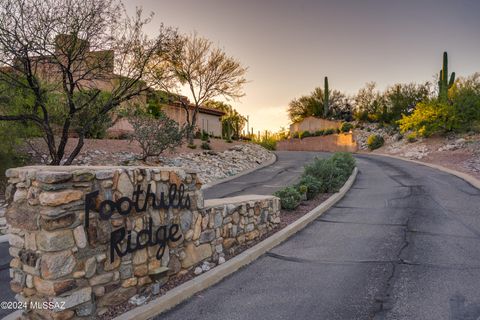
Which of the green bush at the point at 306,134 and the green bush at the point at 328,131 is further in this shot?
the green bush at the point at 306,134

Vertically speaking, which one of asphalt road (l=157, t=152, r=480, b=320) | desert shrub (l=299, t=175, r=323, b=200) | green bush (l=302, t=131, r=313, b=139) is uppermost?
green bush (l=302, t=131, r=313, b=139)

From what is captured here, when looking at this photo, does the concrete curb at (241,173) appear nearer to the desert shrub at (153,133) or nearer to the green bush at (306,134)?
the desert shrub at (153,133)

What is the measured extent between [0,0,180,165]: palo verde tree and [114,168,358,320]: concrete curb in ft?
33.1

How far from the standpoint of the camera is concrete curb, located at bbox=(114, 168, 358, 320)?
4.39 meters

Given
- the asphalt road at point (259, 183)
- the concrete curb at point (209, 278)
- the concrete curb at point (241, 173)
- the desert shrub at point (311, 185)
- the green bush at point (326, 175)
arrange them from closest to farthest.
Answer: the concrete curb at point (209, 278) → the desert shrub at point (311, 185) → the green bush at point (326, 175) → the asphalt road at point (259, 183) → the concrete curb at point (241, 173)

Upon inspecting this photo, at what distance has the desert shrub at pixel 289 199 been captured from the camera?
10172mm

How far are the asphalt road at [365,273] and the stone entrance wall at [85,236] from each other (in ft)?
2.81

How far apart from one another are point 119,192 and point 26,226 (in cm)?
112

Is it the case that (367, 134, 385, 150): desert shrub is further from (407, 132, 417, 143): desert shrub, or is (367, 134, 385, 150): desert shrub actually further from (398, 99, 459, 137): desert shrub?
(398, 99, 459, 137): desert shrub

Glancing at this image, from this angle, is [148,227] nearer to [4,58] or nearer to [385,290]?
[385,290]

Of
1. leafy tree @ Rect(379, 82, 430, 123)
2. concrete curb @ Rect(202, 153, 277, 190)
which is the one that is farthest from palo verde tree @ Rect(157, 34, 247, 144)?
leafy tree @ Rect(379, 82, 430, 123)

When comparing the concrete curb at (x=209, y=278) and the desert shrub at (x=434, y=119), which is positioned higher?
the desert shrub at (x=434, y=119)

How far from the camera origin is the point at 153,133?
18.4 m

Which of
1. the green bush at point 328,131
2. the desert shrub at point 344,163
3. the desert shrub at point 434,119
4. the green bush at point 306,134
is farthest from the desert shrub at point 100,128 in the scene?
the green bush at point 306,134
